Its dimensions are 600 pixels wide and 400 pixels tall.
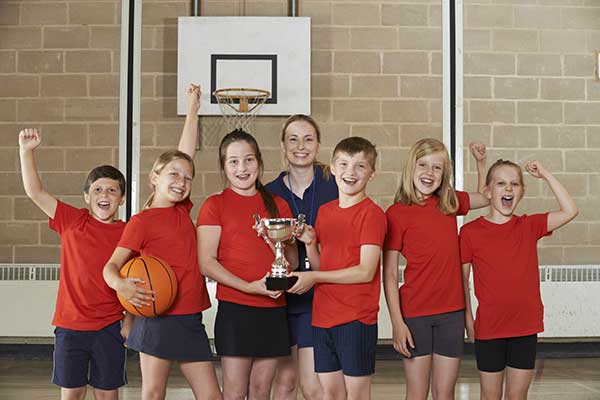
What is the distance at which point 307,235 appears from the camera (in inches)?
99.4

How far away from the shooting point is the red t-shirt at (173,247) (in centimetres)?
253

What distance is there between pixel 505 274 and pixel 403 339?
47 centimetres

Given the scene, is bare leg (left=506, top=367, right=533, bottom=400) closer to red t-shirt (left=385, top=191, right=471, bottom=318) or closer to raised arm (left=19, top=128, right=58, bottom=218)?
red t-shirt (left=385, top=191, right=471, bottom=318)

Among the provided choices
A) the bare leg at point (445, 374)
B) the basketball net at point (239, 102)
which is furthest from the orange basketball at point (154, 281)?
the basketball net at point (239, 102)

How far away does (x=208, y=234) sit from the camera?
255 cm

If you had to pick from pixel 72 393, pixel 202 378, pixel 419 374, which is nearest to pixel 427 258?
pixel 419 374

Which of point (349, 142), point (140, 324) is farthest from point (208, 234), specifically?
point (349, 142)

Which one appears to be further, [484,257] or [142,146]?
[142,146]

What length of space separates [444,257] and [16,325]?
364 cm

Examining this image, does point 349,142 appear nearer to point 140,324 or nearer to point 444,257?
point 444,257

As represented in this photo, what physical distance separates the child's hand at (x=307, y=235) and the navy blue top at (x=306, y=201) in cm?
18

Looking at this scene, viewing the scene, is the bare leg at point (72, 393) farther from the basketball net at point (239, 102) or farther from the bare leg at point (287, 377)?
the basketball net at point (239, 102)

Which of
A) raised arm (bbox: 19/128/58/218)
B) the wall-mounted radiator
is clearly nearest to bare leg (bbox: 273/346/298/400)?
raised arm (bbox: 19/128/58/218)

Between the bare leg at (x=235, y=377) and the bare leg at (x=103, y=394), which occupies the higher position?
the bare leg at (x=235, y=377)
